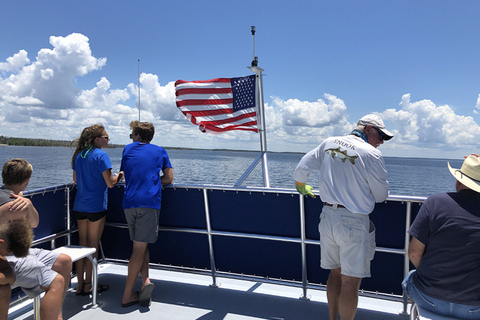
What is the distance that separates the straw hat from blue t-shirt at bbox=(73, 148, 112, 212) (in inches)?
104

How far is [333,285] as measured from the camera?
254cm

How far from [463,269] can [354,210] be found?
0.69 meters

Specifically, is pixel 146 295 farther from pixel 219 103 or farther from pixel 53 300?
pixel 219 103

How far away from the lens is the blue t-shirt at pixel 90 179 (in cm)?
312

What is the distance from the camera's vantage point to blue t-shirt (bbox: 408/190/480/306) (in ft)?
5.58

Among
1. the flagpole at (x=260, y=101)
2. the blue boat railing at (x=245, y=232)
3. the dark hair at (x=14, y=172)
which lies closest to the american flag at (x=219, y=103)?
the flagpole at (x=260, y=101)

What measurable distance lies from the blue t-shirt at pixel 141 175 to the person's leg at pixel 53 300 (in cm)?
81

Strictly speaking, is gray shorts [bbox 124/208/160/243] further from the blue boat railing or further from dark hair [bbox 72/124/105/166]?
dark hair [bbox 72/124/105/166]

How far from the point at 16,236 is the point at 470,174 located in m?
2.58

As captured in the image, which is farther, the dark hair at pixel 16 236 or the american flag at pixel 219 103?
the american flag at pixel 219 103

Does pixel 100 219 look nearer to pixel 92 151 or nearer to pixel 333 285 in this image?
pixel 92 151

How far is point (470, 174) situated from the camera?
1.86m

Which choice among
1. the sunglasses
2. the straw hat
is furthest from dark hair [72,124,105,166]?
the straw hat

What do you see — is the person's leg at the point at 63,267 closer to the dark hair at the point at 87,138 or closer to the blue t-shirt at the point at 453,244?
the dark hair at the point at 87,138
